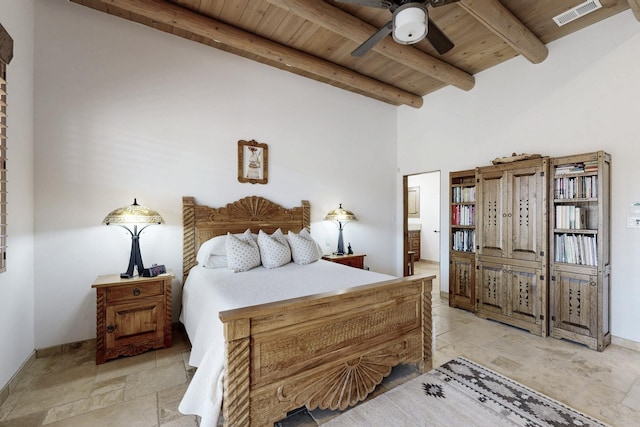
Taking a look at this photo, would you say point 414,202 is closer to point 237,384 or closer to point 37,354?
point 237,384

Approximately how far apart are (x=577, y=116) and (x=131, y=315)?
16.6 ft

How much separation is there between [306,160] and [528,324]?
345 cm

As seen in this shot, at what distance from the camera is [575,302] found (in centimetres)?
294

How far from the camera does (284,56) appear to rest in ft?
11.3

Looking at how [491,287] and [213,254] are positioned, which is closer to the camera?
[213,254]

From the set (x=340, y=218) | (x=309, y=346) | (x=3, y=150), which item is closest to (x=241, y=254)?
(x=309, y=346)

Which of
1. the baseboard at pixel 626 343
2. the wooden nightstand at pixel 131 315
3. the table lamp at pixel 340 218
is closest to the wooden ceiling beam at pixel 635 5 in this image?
the baseboard at pixel 626 343

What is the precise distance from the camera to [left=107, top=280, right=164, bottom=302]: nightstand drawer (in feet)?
8.29

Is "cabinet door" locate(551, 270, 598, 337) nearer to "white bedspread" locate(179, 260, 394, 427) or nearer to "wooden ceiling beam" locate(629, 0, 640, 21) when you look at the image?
"white bedspread" locate(179, 260, 394, 427)

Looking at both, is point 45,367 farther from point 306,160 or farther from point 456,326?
point 456,326

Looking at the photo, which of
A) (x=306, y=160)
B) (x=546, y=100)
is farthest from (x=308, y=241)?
(x=546, y=100)

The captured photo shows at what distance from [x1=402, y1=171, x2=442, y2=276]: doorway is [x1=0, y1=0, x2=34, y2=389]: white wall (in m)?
6.91

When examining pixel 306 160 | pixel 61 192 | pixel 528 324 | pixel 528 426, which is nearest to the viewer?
pixel 528 426

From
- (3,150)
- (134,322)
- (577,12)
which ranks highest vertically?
(577,12)
